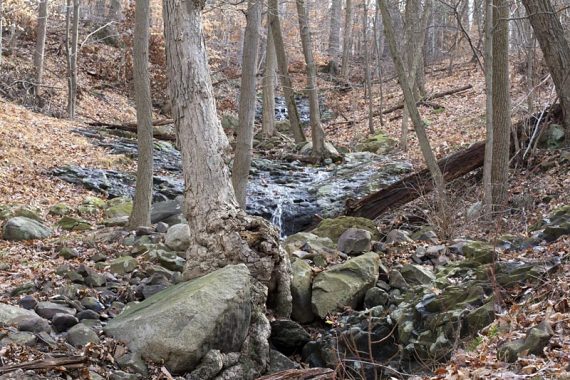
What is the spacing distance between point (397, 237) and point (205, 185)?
Result: 3.45m

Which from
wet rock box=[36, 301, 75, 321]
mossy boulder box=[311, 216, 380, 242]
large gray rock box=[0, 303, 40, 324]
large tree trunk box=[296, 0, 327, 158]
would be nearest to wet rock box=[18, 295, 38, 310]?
wet rock box=[36, 301, 75, 321]

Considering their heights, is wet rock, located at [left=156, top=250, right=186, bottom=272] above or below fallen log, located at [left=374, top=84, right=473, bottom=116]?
below

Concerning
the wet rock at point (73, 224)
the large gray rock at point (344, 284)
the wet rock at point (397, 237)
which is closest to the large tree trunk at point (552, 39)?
the wet rock at point (397, 237)

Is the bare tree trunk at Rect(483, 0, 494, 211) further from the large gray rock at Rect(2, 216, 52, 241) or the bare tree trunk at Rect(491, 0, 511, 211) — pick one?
the large gray rock at Rect(2, 216, 52, 241)

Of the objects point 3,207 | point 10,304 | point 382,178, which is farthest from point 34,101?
point 10,304

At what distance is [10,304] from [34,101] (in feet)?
46.7

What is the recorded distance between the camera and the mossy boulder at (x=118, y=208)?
1197 cm

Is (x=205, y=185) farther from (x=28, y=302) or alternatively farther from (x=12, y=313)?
(x=12, y=313)

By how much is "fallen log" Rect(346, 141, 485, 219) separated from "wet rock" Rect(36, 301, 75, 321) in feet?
21.5

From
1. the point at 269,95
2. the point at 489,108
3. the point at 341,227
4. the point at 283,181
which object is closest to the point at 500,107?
the point at 489,108

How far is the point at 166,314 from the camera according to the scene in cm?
583

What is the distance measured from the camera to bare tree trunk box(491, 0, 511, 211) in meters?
10.3

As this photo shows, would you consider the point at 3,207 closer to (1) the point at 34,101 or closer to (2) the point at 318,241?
(2) the point at 318,241

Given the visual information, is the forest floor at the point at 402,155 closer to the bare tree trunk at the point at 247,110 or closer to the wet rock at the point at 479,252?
the wet rock at the point at 479,252
